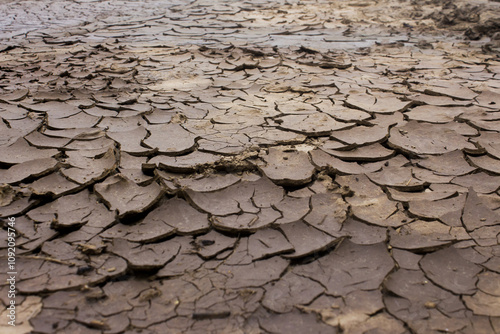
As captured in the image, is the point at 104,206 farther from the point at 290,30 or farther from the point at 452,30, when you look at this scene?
the point at 452,30

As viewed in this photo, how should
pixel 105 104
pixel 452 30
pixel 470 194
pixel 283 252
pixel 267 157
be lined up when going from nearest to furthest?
pixel 283 252
pixel 470 194
pixel 267 157
pixel 105 104
pixel 452 30

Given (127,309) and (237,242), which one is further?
(237,242)

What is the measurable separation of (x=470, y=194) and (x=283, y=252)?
3.08 ft

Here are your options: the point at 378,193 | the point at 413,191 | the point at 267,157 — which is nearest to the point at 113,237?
the point at 267,157

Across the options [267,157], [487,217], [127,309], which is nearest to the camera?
[127,309]

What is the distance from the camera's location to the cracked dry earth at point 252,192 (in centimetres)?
153

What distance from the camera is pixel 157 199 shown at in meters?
2.02

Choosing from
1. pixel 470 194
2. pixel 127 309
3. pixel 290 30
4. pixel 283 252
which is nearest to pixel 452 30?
pixel 290 30

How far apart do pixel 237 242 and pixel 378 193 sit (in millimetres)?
723

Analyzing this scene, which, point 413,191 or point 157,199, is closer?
point 157,199

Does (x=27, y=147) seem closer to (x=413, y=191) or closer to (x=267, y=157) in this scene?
(x=267, y=157)

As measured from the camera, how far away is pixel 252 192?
2.12 m

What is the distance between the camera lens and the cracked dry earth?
153 cm

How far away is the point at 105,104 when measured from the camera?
3109mm
